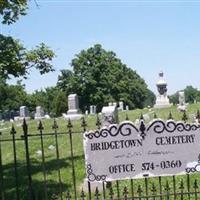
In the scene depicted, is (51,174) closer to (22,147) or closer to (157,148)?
(157,148)

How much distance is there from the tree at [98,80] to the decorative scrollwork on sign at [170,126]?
2614 inches

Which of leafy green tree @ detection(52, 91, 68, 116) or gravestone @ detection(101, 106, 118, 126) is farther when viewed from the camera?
leafy green tree @ detection(52, 91, 68, 116)

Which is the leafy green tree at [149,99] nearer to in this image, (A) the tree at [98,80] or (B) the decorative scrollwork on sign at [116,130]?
(A) the tree at [98,80]

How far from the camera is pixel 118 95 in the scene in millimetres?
78062

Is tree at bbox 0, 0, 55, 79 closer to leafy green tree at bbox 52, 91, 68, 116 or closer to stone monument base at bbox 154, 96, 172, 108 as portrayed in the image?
stone monument base at bbox 154, 96, 172, 108

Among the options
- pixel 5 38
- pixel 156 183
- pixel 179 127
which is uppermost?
pixel 5 38

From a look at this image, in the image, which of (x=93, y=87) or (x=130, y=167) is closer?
(x=130, y=167)

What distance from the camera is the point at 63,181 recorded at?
10938 millimetres

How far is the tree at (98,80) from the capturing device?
75.2 metres


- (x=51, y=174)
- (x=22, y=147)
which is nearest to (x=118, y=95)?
(x=22, y=147)

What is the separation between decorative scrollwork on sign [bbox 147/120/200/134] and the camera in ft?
23.2

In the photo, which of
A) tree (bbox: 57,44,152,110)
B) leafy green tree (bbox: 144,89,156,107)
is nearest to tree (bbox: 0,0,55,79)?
tree (bbox: 57,44,152,110)

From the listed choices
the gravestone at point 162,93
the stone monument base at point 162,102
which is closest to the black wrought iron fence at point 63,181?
the stone monument base at point 162,102

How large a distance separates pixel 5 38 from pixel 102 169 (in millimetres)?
7557
